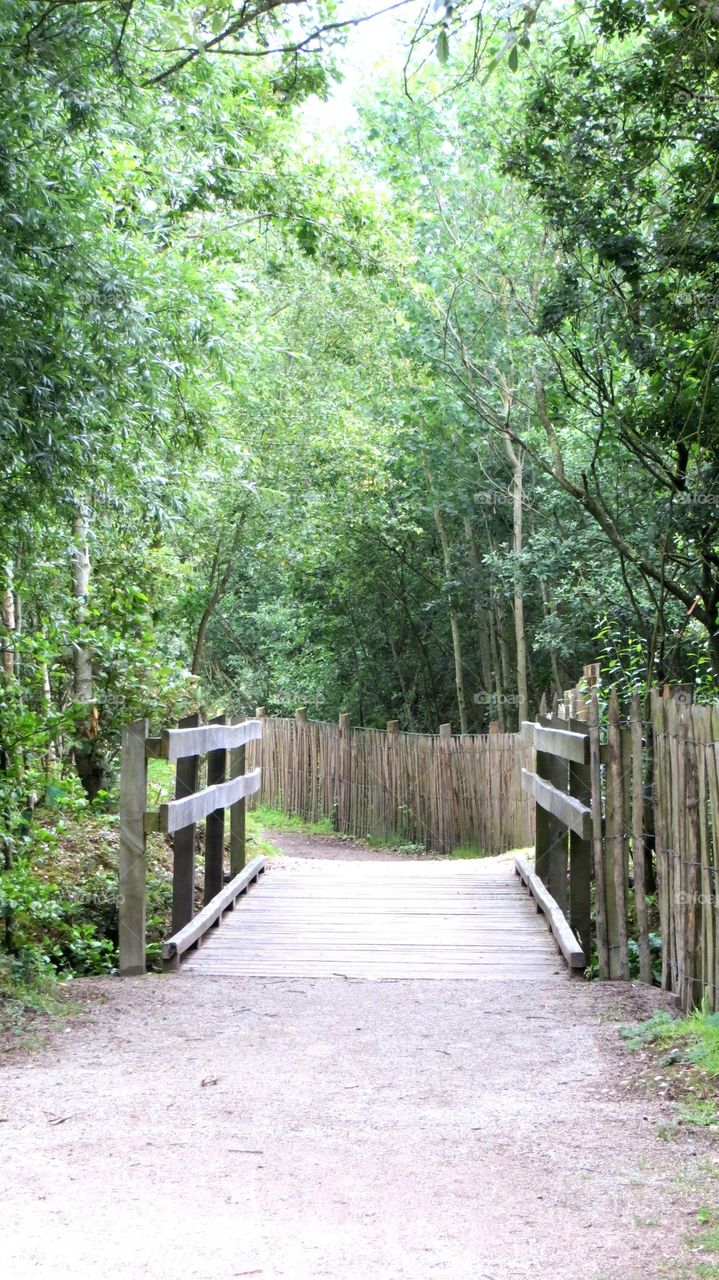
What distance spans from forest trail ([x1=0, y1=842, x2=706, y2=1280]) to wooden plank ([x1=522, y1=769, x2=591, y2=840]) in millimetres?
940

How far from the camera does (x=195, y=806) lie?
22.2 ft

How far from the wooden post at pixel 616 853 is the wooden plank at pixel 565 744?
229 mm

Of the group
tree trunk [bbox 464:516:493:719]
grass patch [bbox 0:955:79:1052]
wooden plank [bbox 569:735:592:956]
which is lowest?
grass patch [bbox 0:955:79:1052]

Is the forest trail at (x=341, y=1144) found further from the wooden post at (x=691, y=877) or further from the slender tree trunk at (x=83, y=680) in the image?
the slender tree trunk at (x=83, y=680)

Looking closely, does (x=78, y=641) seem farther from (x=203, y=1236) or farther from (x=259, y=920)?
(x=203, y=1236)

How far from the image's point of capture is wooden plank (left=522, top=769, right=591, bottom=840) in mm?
6391

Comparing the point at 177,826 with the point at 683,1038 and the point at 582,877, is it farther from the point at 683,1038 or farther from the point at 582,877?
the point at 683,1038

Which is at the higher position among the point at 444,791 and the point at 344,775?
the point at 344,775

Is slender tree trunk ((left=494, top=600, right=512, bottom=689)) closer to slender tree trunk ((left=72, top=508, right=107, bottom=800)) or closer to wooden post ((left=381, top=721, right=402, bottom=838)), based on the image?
wooden post ((left=381, top=721, right=402, bottom=838))

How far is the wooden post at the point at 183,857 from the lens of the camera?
267 inches

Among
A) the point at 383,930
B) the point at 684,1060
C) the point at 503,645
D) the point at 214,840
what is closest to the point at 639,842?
the point at 684,1060

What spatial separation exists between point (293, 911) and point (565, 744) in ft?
7.93

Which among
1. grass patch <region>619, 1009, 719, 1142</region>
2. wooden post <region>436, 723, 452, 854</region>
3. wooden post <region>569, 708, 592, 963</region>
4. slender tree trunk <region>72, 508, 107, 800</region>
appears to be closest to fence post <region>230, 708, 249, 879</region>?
slender tree trunk <region>72, 508, 107, 800</region>

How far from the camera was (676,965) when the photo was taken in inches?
218
